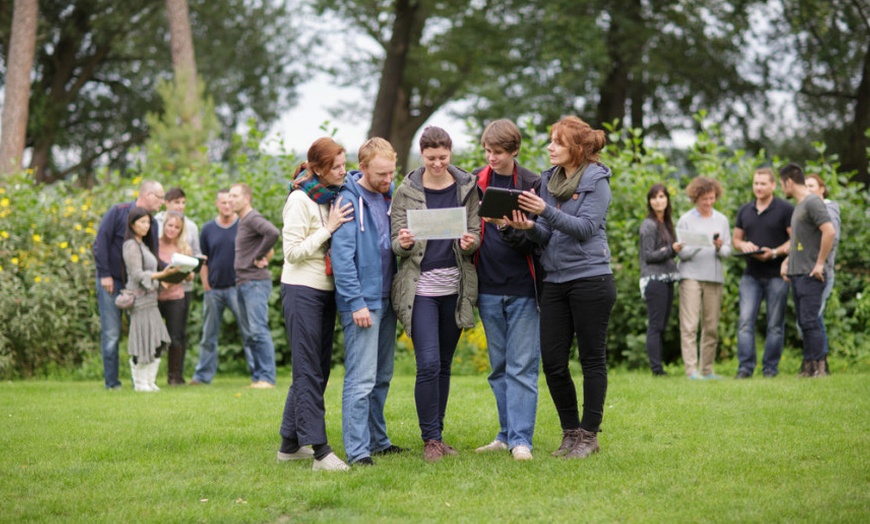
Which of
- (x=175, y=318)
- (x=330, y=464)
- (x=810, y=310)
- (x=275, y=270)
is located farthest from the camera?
(x=275, y=270)

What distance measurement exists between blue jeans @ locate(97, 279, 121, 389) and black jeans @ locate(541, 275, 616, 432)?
554cm

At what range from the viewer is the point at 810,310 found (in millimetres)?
9664

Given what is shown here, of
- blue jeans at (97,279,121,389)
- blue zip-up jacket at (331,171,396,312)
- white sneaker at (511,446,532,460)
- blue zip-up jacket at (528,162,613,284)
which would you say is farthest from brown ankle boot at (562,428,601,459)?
blue jeans at (97,279,121,389)

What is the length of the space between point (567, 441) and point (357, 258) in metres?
1.78

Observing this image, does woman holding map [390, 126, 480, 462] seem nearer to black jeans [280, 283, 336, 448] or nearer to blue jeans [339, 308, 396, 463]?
blue jeans [339, 308, 396, 463]

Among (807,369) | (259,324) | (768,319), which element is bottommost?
(807,369)

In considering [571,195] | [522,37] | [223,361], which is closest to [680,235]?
[571,195]

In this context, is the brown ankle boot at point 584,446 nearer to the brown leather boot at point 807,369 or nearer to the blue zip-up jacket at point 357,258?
the blue zip-up jacket at point 357,258

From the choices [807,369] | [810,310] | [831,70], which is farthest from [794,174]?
[831,70]

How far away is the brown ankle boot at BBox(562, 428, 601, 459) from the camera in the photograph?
6.01m

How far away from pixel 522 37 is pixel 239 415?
1795cm

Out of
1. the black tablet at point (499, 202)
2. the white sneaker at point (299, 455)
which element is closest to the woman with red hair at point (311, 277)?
the white sneaker at point (299, 455)

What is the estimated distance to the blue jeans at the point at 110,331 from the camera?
32.9ft

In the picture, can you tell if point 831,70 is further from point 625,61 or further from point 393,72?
point 393,72
